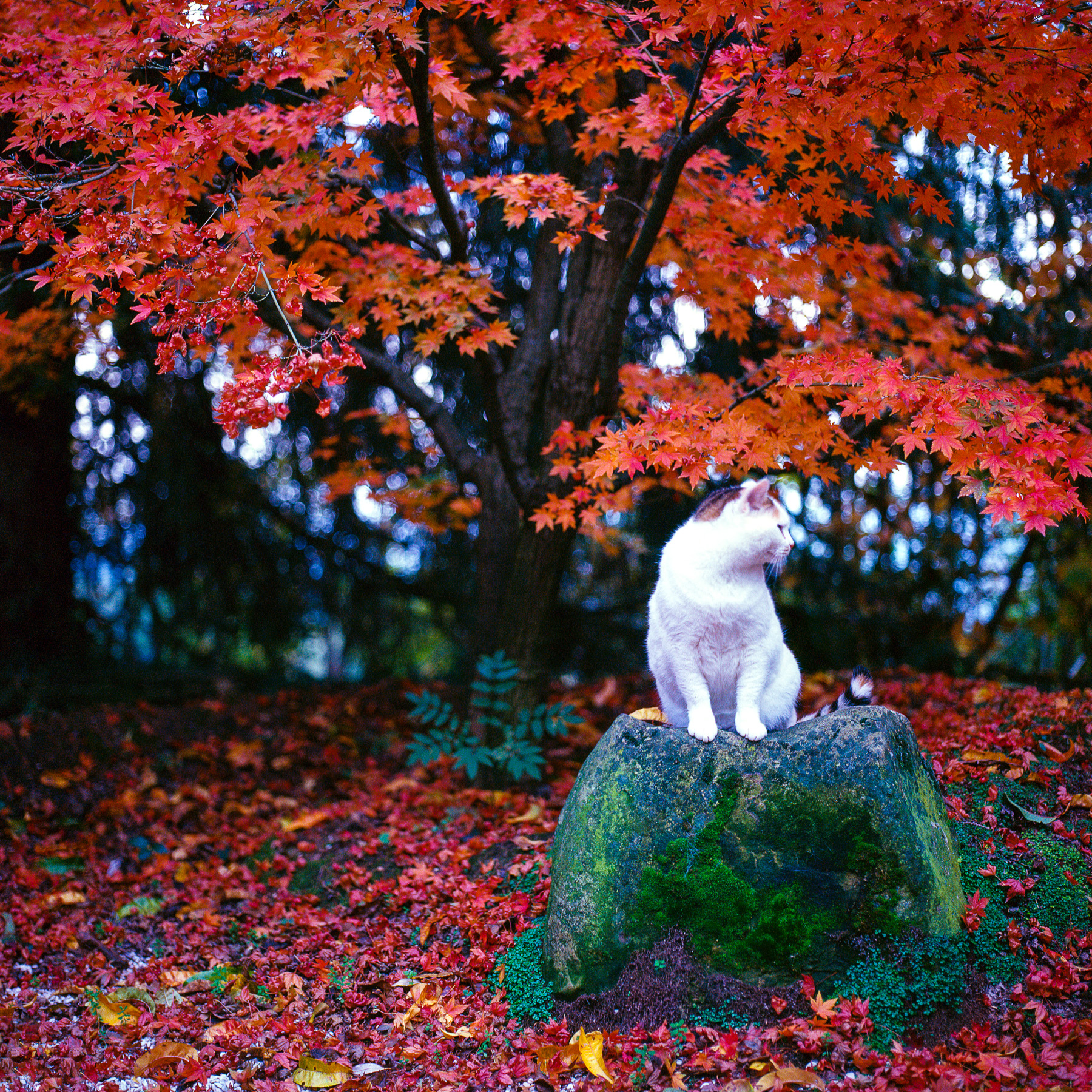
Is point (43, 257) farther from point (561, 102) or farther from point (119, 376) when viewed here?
point (561, 102)

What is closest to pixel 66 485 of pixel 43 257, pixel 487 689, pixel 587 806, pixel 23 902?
pixel 43 257

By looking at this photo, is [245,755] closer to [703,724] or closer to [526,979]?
[526,979]

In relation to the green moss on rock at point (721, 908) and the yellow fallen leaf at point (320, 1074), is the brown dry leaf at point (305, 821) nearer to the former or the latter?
the yellow fallen leaf at point (320, 1074)

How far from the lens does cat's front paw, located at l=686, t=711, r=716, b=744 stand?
3.18m

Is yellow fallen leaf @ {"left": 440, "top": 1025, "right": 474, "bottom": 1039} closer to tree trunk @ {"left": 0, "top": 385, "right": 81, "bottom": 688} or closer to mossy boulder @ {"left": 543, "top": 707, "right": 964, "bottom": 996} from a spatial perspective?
mossy boulder @ {"left": 543, "top": 707, "right": 964, "bottom": 996}

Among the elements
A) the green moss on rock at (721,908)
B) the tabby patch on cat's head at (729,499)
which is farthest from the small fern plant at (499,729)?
the tabby patch on cat's head at (729,499)

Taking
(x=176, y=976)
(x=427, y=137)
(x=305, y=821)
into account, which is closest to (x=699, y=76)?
(x=427, y=137)

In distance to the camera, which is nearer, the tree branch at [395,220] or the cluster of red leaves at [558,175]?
the cluster of red leaves at [558,175]

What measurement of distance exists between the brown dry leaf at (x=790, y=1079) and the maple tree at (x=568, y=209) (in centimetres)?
192

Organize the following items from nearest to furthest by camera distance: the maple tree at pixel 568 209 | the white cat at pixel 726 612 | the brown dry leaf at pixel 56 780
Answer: the white cat at pixel 726 612, the maple tree at pixel 568 209, the brown dry leaf at pixel 56 780

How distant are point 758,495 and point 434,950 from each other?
2.45 metres

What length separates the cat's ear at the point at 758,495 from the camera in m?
3.02

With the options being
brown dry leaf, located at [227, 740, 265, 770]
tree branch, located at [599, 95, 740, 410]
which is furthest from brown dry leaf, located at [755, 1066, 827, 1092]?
brown dry leaf, located at [227, 740, 265, 770]

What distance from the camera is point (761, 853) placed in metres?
3.08
